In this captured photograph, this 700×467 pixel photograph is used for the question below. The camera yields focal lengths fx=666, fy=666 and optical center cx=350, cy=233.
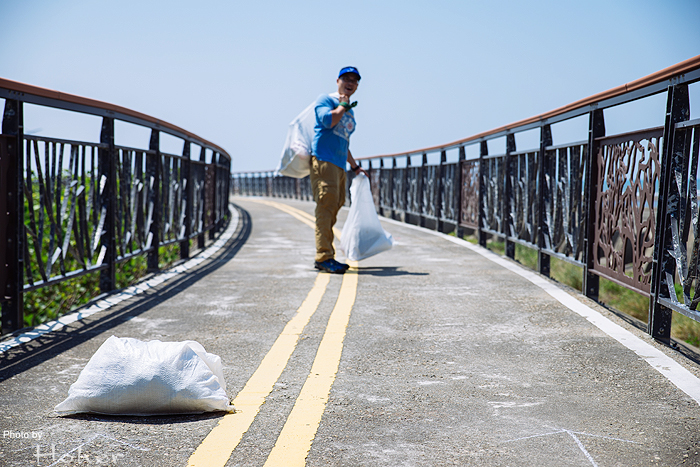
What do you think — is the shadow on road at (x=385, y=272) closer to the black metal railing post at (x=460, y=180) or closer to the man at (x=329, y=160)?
the man at (x=329, y=160)

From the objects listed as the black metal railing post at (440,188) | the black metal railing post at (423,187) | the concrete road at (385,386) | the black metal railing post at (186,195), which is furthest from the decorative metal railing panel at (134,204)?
the black metal railing post at (423,187)

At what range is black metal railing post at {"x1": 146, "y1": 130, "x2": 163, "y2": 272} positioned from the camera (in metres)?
7.38

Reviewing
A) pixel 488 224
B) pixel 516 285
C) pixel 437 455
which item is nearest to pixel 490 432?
pixel 437 455

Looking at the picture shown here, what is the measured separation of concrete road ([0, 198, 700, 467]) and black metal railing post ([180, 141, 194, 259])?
3.24m

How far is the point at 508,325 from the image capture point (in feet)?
14.9

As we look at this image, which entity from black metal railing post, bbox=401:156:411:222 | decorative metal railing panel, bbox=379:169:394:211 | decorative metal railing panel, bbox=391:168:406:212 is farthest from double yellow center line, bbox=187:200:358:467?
decorative metal railing panel, bbox=379:169:394:211

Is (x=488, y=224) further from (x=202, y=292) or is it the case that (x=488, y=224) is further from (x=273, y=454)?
(x=273, y=454)

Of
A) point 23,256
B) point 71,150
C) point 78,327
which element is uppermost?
point 71,150

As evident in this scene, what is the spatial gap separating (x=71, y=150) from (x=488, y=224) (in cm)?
608

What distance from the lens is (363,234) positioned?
7570 millimetres

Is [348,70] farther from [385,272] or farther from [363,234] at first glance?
[385,272]

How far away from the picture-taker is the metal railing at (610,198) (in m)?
3.92

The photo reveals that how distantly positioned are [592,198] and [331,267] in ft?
9.28

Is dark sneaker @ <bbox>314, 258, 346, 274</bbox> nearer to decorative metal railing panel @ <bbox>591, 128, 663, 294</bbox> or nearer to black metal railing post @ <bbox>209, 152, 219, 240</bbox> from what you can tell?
decorative metal railing panel @ <bbox>591, 128, 663, 294</bbox>
